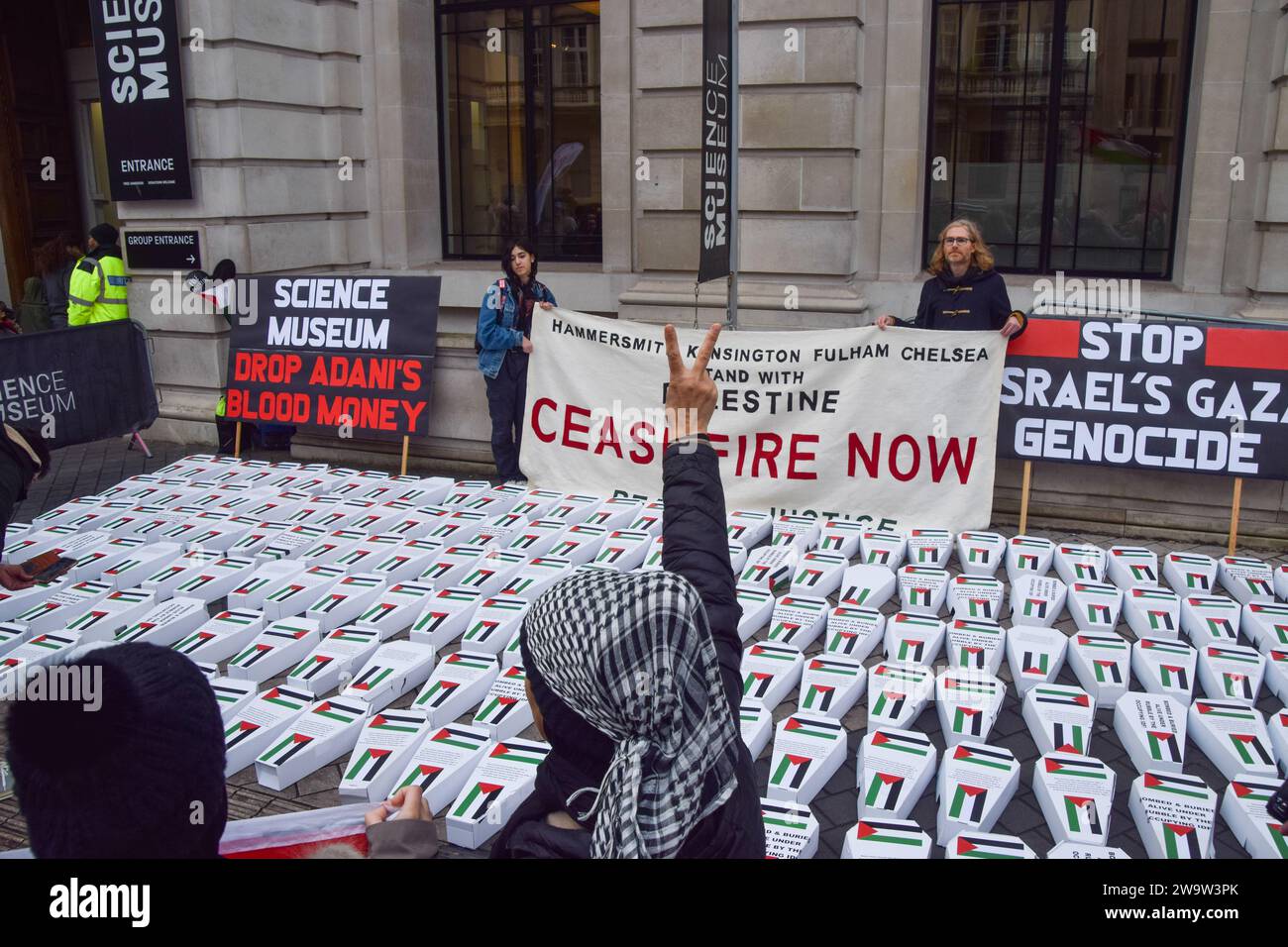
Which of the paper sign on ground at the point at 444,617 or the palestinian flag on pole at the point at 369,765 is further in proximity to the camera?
the paper sign on ground at the point at 444,617

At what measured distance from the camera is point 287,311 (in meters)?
10.2

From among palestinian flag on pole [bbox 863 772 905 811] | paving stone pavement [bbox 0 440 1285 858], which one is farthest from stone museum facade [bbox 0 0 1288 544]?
palestinian flag on pole [bbox 863 772 905 811]

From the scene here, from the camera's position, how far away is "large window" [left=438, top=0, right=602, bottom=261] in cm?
1262

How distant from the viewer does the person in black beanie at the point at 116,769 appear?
5.25 feet

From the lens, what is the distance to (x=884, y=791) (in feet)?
14.2

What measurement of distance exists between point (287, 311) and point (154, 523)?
2.95m

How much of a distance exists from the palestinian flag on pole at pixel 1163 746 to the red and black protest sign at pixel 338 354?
6.61 meters

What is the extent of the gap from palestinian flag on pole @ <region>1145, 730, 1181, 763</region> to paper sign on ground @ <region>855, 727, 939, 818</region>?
2.95 feet

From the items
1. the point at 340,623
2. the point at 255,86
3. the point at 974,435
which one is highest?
the point at 255,86

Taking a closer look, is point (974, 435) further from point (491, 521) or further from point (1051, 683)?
point (491, 521)

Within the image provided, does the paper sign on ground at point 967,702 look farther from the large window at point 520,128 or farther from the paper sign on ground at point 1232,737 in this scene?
the large window at point 520,128

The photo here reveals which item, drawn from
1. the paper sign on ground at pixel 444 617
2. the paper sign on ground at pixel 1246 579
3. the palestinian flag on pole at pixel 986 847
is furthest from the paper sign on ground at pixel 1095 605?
the paper sign on ground at pixel 444 617

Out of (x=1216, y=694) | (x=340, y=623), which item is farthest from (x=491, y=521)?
(x=1216, y=694)

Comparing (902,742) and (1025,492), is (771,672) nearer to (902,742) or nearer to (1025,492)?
(902,742)
